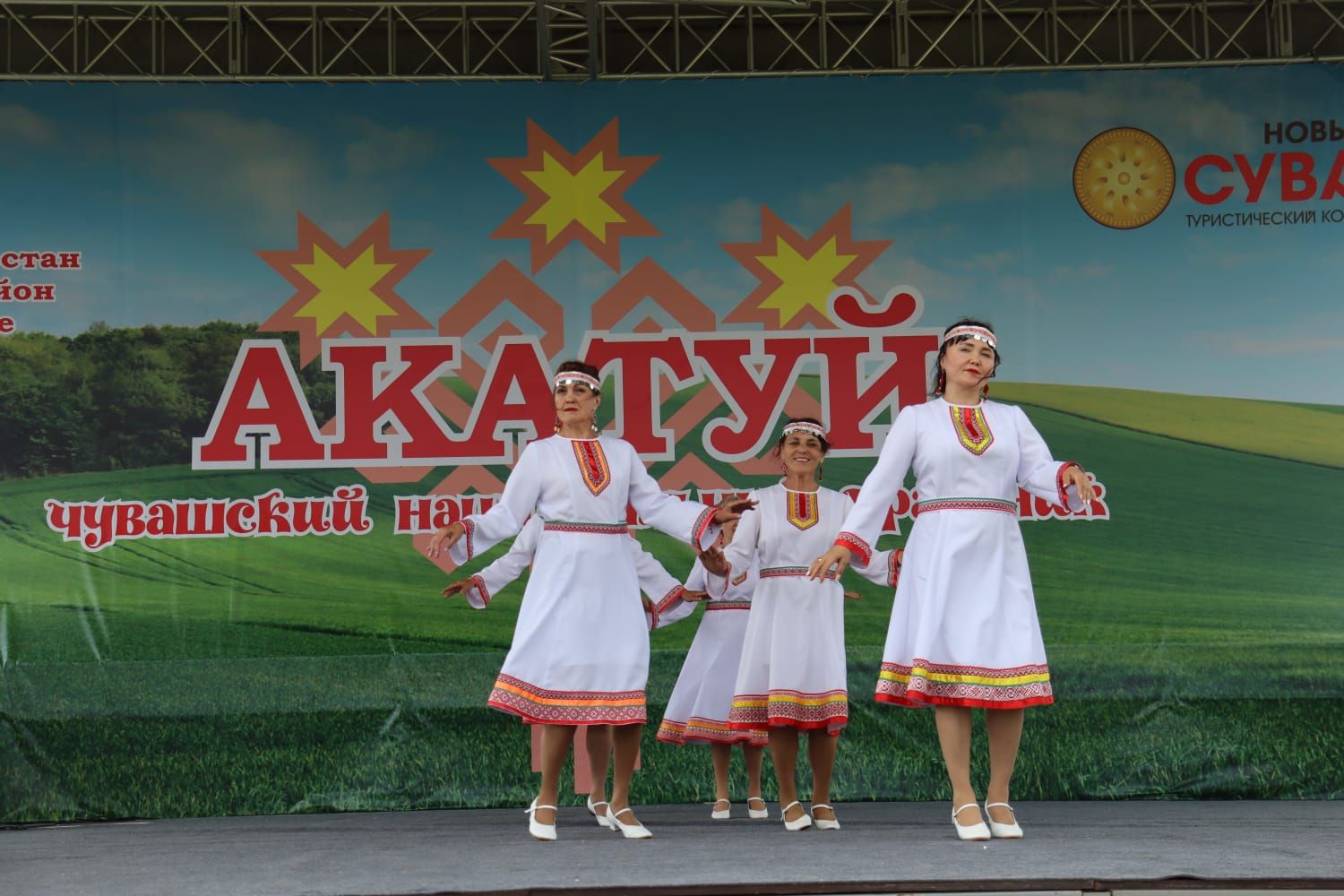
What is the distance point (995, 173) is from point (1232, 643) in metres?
2.42

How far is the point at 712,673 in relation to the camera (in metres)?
6.06

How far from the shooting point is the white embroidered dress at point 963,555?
14.5 ft

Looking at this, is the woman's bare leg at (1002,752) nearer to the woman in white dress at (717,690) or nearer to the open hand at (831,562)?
the open hand at (831,562)

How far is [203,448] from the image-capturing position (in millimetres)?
7000

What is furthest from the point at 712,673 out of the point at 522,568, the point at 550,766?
the point at 550,766

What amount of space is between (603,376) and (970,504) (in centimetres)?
293

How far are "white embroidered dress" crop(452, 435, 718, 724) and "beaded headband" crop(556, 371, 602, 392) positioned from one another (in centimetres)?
19

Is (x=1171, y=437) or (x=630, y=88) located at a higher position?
(x=630, y=88)

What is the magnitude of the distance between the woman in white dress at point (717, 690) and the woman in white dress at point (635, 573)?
0.19m

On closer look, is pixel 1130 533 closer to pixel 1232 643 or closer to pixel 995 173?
pixel 1232 643

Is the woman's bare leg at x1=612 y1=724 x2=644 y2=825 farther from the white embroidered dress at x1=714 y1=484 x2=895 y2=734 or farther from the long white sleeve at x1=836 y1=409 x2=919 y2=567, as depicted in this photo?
the long white sleeve at x1=836 y1=409 x2=919 y2=567

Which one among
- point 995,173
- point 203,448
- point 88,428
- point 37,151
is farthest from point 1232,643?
point 37,151

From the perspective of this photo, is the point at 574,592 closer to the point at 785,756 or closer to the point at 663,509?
the point at 663,509

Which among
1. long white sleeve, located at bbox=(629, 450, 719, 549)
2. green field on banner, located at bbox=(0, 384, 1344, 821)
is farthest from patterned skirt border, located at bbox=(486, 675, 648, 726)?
green field on banner, located at bbox=(0, 384, 1344, 821)
